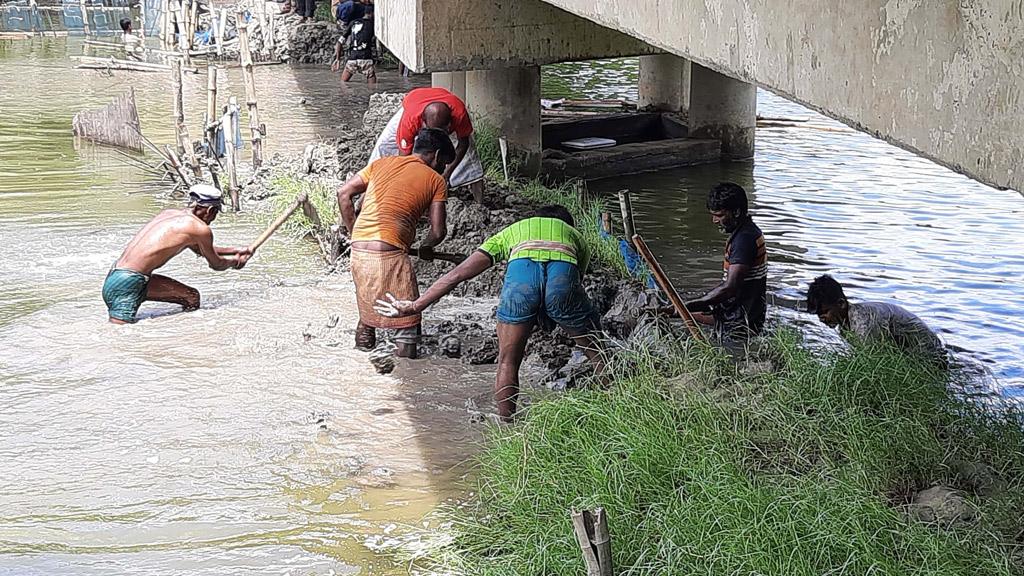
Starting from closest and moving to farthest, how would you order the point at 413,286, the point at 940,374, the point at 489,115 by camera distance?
1. the point at 940,374
2. the point at 413,286
3. the point at 489,115

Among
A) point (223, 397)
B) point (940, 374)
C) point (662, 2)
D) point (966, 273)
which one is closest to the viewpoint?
point (662, 2)

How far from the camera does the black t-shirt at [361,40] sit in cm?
2009

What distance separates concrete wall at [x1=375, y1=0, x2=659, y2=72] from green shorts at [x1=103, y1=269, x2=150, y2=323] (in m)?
2.56

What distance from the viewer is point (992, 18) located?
2.16m

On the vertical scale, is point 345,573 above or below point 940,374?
below

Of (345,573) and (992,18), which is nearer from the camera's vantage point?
(992,18)

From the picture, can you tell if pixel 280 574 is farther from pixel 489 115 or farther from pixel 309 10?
pixel 309 10

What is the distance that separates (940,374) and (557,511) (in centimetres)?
259

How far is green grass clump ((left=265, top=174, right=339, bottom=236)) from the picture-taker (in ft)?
33.4

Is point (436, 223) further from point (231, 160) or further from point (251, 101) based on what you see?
point (251, 101)

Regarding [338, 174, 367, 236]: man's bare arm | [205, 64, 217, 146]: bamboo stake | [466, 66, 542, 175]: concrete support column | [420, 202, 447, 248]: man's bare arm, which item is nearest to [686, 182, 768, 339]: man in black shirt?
[420, 202, 447, 248]: man's bare arm

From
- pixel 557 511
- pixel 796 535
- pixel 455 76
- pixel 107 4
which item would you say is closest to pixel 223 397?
pixel 557 511

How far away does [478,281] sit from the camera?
857cm

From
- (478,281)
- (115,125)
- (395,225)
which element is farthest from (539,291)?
(115,125)
